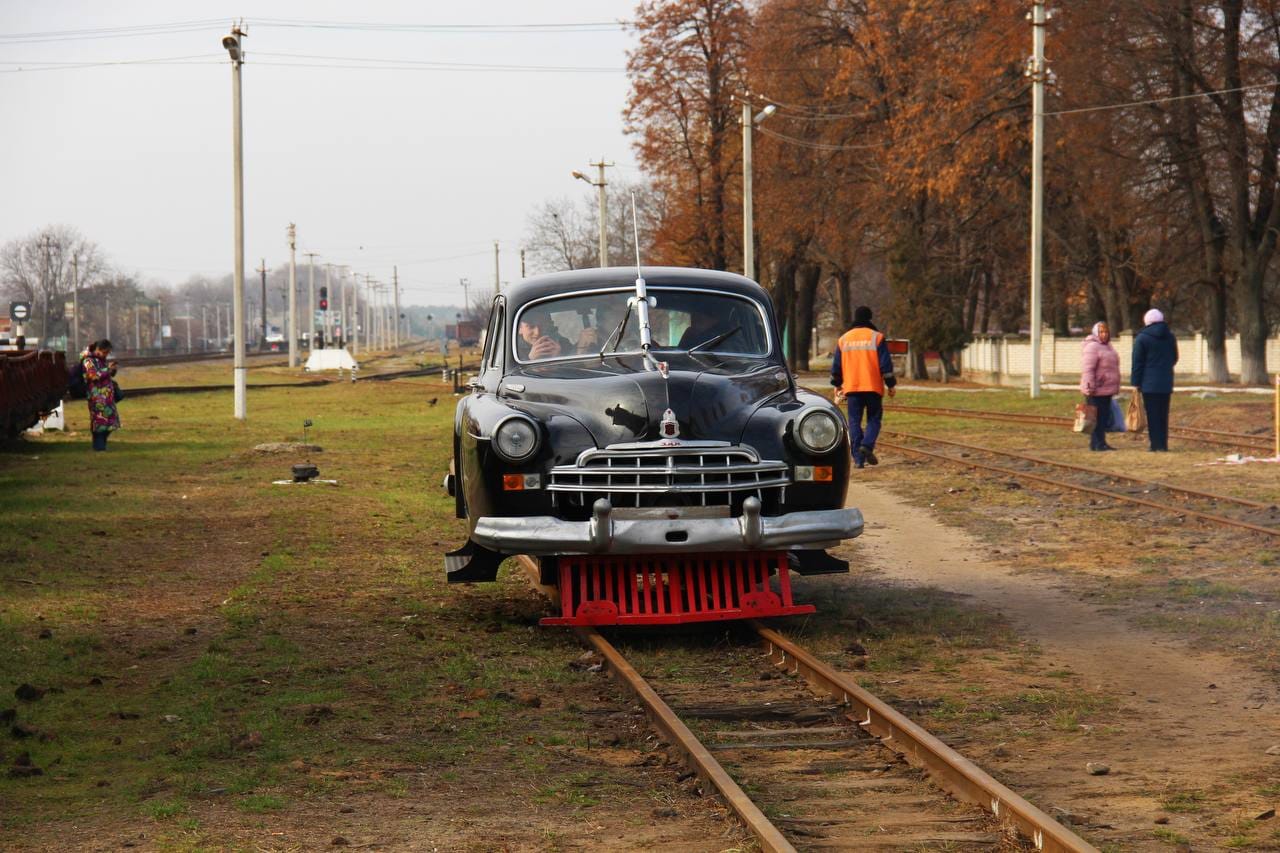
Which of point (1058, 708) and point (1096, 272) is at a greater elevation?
point (1096, 272)

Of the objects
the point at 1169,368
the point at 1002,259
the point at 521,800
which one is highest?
the point at 1002,259

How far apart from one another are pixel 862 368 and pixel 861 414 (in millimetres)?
799

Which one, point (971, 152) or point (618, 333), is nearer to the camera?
point (618, 333)

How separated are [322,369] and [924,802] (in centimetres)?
6656

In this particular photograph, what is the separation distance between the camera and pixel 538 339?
34.6ft

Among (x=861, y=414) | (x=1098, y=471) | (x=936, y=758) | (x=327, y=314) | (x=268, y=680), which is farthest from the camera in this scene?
(x=327, y=314)

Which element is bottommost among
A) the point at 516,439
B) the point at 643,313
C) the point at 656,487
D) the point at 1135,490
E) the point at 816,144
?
the point at 1135,490

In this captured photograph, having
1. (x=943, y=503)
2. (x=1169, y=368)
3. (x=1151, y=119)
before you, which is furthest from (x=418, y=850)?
(x=1151, y=119)

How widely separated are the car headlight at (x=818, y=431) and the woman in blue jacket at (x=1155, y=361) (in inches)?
462

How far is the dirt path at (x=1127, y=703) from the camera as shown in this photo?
603 centimetres

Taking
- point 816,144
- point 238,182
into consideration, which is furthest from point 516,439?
point 816,144

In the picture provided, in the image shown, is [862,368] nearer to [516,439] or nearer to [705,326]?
[705,326]

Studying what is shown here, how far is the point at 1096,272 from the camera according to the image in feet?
165

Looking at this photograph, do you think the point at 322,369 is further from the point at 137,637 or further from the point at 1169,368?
the point at 137,637
